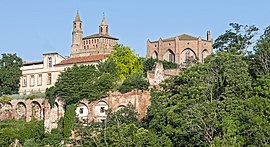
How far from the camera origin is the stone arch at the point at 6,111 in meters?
59.4

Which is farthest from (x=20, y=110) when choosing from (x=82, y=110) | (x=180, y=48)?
(x=180, y=48)

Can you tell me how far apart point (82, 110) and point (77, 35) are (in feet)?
152

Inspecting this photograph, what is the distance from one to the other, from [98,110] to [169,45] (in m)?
33.0

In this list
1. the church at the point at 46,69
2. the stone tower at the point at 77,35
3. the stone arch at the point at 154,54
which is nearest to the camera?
the church at the point at 46,69

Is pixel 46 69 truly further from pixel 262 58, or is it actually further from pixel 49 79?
pixel 262 58

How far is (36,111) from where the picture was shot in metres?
58.2

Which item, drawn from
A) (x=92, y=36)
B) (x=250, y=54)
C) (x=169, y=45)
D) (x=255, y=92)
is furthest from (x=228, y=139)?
(x=92, y=36)

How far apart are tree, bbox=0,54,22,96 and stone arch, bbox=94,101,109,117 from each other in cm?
1735

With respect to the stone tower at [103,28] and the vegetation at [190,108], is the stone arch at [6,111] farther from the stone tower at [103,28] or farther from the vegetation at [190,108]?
the stone tower at [103,28]

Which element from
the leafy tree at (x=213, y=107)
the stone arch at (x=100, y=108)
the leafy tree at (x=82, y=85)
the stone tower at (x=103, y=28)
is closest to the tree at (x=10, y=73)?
the leafy tree at (x=82, y=85)

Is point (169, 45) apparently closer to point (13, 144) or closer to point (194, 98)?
point (13, 144)

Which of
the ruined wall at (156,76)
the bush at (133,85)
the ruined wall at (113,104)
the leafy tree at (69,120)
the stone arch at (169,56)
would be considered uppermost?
the stone arch at (169,56)

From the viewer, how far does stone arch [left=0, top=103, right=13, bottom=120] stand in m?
59.4

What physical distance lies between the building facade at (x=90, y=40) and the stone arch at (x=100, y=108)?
41.3m
